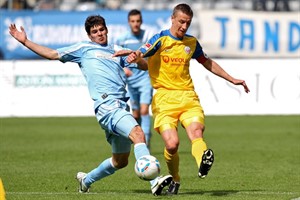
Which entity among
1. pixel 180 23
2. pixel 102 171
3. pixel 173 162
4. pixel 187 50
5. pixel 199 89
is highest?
pixel 180 23

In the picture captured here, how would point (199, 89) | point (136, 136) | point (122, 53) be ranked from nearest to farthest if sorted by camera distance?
point (136, 136) → point (122, 53) → point (199, 89)

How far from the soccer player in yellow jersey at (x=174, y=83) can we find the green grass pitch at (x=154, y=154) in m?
0.71

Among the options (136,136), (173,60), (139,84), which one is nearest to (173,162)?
(136,136)

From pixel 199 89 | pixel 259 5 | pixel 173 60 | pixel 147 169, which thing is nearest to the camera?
pixel 147 169

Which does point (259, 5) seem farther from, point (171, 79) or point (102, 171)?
point (102, 171)

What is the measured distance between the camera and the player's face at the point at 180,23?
407 inches

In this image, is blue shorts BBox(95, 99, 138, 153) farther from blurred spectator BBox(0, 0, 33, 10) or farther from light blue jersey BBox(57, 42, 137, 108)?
blurred spectator BBox(0, 0, 33, 10)

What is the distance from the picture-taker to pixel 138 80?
628 inches

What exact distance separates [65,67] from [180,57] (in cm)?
1352

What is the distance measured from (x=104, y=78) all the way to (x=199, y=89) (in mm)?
13365

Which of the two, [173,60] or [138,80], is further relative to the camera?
[138,80]

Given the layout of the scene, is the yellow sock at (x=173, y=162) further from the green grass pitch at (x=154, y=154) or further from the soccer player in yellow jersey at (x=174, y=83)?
the green grass pitch at (x=154, y=154)

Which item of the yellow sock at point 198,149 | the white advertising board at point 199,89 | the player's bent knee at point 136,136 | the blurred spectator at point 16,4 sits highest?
the player's bent knee at point 136,136

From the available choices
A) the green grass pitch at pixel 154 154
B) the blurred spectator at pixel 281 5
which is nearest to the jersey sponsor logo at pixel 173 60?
the green grass pitch at pixel 154 154
